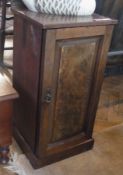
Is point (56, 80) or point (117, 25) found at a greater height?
point (117, 25)

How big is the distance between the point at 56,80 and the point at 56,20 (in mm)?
258

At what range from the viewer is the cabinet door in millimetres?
1087

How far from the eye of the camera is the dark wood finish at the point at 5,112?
1.09 meters

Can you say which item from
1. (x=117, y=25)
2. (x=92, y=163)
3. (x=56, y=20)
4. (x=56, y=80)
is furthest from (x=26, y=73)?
(x=117, y=25)

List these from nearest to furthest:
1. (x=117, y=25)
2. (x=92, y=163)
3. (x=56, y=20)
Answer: (x=56, y=20) → (x=92, y=163) → (x=117, y=25)

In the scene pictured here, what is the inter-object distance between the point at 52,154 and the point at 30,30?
628 mm

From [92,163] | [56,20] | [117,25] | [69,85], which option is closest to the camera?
[56,20]

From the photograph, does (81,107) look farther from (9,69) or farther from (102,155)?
(9,69)

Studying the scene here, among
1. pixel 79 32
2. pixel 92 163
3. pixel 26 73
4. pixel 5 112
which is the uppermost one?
pixel 79 32

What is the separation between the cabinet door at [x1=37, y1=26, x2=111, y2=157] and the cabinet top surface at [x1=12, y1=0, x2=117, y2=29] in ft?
0.09

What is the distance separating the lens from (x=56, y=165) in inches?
53.2

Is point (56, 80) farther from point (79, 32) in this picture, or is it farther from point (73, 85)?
point (79, 32)

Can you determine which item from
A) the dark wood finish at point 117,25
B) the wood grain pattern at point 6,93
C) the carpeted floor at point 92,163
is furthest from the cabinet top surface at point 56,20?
the carpeted floor at point 92,163

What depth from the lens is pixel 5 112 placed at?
1.14 meters
